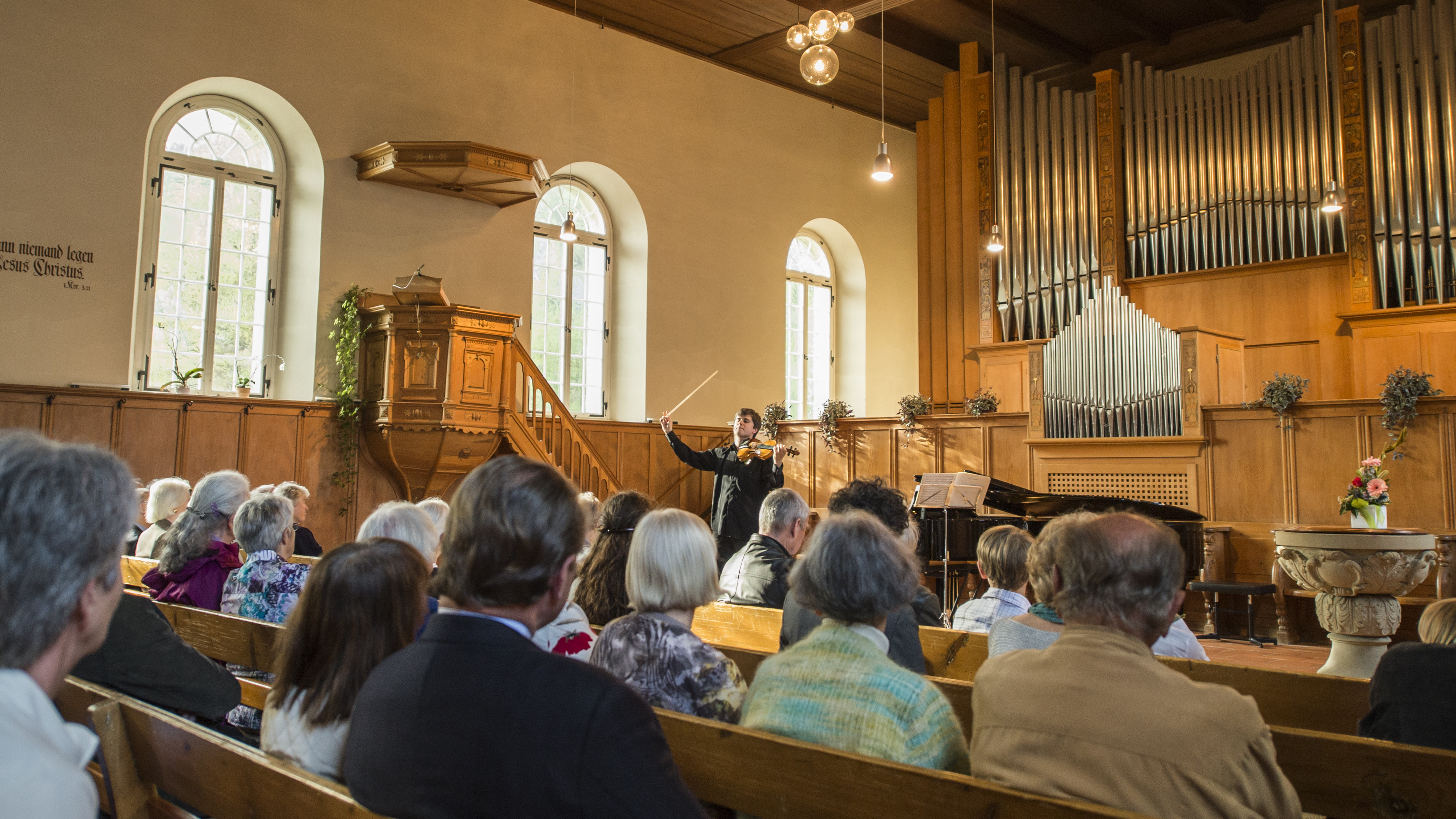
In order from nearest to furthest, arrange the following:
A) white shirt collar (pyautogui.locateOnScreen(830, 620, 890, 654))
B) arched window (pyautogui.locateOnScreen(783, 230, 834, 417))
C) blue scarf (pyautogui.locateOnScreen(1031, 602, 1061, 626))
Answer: white shirt collar (pyautogui.locateOnScreen(830, 620, 890, 654)) → blue scarf (pyautogui.locateOnScreen(1031, 602, 1061, 626)) → arched window (pyautogui.locateOnScreen(783, 230, 834, 417))

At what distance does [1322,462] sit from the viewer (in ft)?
26.1

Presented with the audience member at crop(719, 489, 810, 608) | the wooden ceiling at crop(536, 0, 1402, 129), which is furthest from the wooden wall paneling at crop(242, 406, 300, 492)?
the audience member at crop(719, 489, 810, 608)

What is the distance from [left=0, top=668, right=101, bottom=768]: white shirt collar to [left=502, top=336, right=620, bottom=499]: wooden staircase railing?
8012mm

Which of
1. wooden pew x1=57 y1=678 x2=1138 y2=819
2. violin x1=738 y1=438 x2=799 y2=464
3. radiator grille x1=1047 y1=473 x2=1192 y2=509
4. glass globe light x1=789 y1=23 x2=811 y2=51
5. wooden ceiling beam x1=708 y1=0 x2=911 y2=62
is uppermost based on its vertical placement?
wooden ceiling beam x1=708 y1=0 x2=911 y2=62

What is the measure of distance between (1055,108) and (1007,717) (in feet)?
34.9

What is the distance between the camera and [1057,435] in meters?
9.38

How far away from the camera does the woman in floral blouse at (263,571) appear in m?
3.40

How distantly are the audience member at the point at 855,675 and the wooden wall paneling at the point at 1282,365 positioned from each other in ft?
28.4

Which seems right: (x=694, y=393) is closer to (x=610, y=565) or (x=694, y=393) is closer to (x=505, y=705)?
(x=610, y=565)

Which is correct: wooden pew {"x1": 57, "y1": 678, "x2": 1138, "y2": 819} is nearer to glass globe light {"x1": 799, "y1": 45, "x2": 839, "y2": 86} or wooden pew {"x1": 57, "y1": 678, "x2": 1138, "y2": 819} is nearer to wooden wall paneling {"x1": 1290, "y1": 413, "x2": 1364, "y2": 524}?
glass globe light {"x1": 799, "y1": 45, "x2": 839, "y2": 86}

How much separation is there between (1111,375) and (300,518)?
670 centimetres

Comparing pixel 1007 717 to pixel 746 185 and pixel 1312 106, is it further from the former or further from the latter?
pixel 746 185

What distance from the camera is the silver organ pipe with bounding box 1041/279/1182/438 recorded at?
877 cm

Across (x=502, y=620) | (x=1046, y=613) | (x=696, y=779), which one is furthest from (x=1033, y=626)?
(x=502, y=620)
